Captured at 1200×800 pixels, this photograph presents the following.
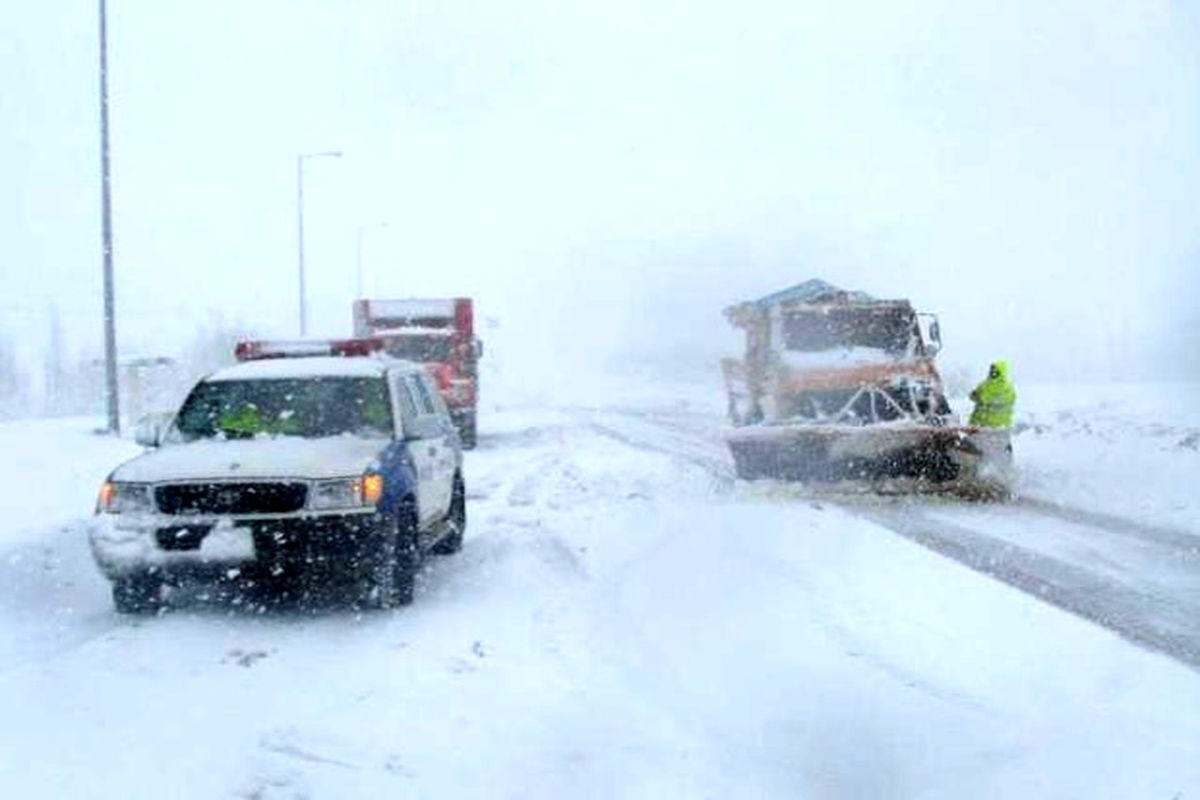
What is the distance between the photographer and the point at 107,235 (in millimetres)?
21500

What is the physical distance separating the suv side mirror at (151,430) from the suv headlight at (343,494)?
174 cm

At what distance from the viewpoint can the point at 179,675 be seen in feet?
21.2

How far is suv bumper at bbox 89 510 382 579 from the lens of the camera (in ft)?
24.4

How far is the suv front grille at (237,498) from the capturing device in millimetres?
7520

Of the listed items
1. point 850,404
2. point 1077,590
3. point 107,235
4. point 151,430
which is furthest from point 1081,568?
point 107,235

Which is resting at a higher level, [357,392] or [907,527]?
[357,392]

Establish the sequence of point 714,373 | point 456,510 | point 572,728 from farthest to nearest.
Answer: point 714,373 < point 456,510 < point 572,728

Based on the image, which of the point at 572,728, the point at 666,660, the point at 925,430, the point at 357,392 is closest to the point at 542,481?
the point at 925,430

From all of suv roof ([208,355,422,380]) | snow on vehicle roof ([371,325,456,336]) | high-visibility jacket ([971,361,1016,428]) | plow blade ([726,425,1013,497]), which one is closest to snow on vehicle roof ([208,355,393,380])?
suv roof ([208,355,422,380])

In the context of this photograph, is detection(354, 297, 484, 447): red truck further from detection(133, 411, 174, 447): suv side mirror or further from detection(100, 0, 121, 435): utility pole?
detection(133, 411, 174, 447): suv side mirror

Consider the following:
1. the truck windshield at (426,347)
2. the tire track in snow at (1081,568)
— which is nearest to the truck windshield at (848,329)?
the tire track in snow at (1081,568)

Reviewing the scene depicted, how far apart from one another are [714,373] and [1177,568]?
2430 inches

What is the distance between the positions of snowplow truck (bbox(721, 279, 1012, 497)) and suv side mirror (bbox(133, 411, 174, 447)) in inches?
295

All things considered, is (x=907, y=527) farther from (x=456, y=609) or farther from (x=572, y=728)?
(x=572, y=728)
